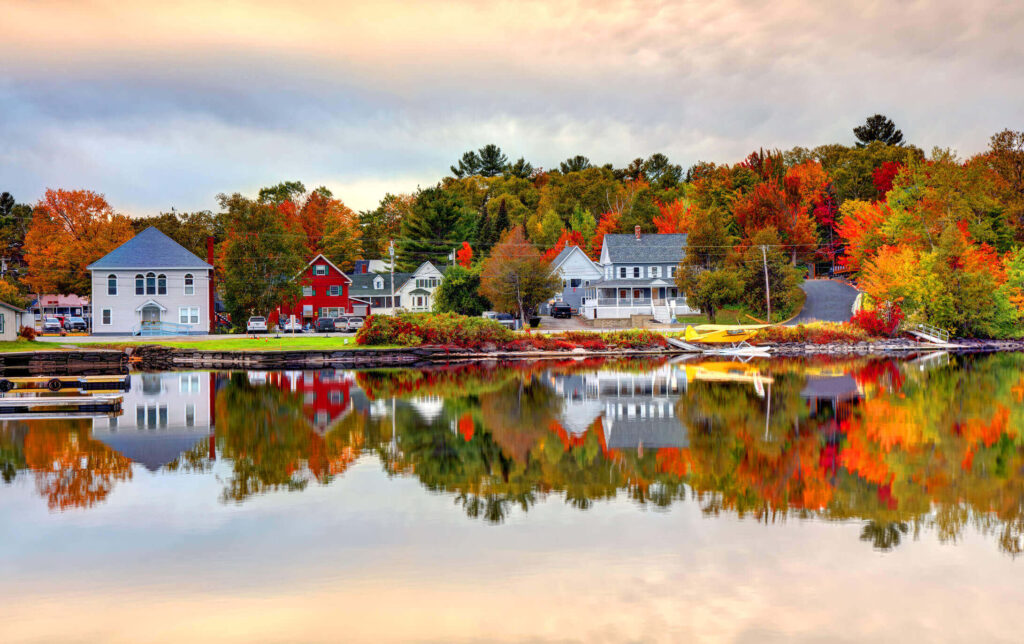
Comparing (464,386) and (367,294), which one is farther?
(367,294)

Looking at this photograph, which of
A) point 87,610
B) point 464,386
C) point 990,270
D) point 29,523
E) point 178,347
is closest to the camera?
point 87,610

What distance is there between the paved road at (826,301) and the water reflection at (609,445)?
1441 inches

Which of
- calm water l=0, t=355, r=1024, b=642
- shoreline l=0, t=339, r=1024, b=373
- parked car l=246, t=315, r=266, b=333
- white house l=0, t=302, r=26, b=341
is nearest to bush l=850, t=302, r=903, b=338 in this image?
shoreline l=0, t=339, r=1024, b=373

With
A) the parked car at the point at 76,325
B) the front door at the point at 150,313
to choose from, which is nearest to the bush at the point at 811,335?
the front door at the point at 150,313

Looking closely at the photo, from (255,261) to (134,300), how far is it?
13047 mm

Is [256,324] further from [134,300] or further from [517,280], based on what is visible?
[517,280]

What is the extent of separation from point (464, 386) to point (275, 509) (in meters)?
22.0

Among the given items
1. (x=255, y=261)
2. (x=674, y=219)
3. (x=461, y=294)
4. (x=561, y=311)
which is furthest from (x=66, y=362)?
(x=674, y=219)

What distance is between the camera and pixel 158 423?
2531cm

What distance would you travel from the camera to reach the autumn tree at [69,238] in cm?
9275

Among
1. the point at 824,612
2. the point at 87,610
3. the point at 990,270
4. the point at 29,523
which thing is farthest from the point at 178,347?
the point at 990,270

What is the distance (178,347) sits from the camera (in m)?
55.2

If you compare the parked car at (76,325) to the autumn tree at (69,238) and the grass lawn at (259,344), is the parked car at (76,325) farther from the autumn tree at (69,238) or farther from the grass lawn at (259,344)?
the grass lawn at (259,344)

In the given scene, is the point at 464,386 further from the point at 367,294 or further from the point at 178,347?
the point at 367,294
